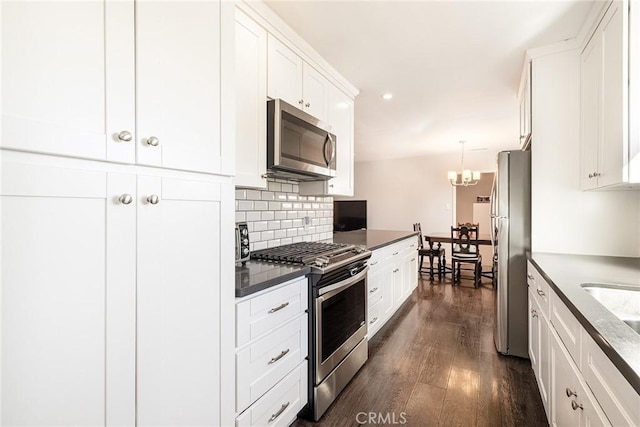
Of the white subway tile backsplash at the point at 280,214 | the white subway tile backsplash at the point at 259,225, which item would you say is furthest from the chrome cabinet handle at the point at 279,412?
the white subway tile backsplash at the point at 259,225

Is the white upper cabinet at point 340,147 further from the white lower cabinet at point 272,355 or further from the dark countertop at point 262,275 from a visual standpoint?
the white lower cabinet at point 272,355

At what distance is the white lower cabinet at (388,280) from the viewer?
9.05 ft

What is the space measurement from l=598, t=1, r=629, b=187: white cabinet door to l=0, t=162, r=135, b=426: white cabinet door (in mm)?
2258

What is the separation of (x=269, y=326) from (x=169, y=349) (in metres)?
0.55

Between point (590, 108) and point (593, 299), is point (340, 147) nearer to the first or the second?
point (590, 108)

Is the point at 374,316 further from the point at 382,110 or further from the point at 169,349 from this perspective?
the point at 382,110

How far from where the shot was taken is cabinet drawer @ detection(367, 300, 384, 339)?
2.69m

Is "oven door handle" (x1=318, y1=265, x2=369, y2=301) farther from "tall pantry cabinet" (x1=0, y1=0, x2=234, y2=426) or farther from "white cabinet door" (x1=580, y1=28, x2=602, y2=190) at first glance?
"white cabinet door" (x1=580, y1=28, x2=602, y2=190)

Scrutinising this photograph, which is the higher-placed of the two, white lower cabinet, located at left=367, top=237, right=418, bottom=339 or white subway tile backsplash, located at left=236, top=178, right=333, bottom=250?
white subway tile backsplash, located at left=236, top=178, right=333, bottom=250

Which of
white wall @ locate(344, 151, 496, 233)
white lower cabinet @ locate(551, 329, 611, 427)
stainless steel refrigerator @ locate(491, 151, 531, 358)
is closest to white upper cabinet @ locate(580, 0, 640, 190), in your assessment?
stainless steel refrigerator @ locate(491, 151, 531, 358)

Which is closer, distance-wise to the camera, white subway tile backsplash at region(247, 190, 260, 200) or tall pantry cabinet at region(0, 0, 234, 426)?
tall pantry cabinet at region(0, 0, 234, 426)

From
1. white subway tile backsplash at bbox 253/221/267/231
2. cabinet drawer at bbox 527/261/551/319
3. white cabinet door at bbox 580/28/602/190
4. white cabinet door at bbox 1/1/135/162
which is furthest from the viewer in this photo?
white subway tile backsplash at bbox 253/221/267/231

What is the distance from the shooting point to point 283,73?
2078mm

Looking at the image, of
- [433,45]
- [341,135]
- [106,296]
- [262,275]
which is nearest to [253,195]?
[262,275]
